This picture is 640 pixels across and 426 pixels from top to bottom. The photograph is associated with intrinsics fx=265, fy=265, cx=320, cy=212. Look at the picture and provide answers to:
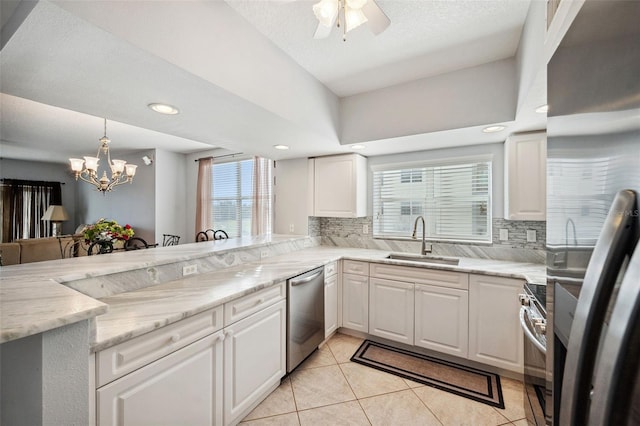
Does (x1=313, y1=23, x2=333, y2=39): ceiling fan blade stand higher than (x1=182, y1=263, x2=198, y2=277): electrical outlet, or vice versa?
(x1=313, y1=23, x2=333, y2=39): ceiling fan blade

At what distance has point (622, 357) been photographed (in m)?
0.31

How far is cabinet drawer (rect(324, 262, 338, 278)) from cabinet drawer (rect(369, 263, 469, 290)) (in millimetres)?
378

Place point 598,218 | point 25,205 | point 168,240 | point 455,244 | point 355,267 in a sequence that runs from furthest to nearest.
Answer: point 25,205, point 168,240, point 455,244, point 355,267, point 598,218

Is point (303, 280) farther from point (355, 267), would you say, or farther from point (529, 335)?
point (529, 335)

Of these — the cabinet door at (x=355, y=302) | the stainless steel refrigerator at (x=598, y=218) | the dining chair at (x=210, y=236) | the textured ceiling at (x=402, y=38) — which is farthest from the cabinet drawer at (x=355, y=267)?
the dining chair at (x=210, y=236)

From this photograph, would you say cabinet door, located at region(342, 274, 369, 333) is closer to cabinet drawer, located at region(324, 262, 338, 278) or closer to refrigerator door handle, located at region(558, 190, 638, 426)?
cabinet drawer, located at region(324, 262, 338, 278)

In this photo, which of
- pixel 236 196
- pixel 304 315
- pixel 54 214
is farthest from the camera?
pixel 54 214

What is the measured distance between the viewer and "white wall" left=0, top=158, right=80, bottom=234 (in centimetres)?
628

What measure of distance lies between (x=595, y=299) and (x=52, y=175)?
9881mm

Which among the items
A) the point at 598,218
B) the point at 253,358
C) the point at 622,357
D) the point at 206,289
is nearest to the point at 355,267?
the point at 253,358

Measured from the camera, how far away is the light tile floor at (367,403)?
182 centimetres

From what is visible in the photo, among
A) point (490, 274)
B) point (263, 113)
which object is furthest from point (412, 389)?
point (263, 113)

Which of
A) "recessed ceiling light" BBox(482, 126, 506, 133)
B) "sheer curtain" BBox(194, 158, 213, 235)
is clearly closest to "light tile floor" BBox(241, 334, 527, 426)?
"recessed ceiling light" BBox(482, 126, 506, 133)

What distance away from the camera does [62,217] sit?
6.30m
